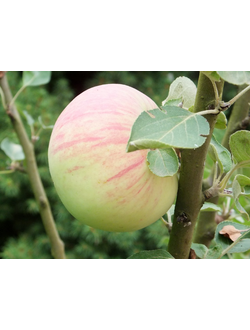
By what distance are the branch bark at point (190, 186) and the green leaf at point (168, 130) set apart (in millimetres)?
Result: 33

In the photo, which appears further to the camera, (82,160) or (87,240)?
(87,240)

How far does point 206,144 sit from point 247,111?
1.10 feet

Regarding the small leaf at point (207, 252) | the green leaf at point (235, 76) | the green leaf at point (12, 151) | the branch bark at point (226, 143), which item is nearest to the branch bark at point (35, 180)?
the green leaf at point (12, 151)

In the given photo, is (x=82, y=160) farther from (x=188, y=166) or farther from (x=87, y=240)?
(x=87, y=240)

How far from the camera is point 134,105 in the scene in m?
0.34

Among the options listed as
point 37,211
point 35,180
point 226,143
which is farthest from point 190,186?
point 37,211

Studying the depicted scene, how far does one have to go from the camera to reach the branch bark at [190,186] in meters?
0.32

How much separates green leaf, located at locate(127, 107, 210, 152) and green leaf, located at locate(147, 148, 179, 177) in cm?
4

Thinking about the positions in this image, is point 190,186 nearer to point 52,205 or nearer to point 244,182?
point 244,182

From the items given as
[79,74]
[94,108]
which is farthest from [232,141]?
[79,74]

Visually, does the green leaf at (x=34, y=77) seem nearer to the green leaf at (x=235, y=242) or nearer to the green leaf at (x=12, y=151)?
the green leaf at (x=12, y=151)

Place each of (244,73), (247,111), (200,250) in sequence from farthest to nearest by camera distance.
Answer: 1. (247,111)
2. (200,250)
3. (244,73)

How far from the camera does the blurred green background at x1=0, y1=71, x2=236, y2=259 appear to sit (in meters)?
1.72

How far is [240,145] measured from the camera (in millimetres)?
354
